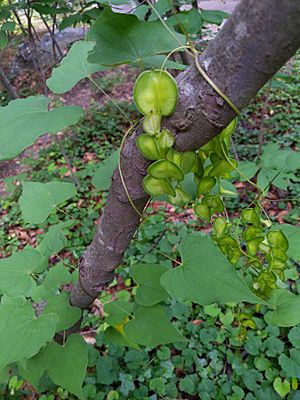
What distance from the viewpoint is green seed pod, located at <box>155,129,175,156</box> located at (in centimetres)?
51

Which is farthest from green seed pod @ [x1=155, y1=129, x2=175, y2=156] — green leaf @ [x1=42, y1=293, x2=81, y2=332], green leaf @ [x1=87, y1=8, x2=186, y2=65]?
green leaf @ [x1=42, y1=293, x2=81, y2=332]

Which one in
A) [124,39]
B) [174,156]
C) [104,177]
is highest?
[124,39]

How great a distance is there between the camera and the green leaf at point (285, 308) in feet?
2.34

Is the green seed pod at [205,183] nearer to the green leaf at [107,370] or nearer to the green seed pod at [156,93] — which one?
the green seed pod at [156,93]

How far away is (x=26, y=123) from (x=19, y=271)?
1.55 ft

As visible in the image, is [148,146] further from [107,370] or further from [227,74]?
[107,370]

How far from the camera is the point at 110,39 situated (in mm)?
577

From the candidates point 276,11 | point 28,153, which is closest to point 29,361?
point 276,11

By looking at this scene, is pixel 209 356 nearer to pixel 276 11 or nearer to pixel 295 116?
pixel 276 11

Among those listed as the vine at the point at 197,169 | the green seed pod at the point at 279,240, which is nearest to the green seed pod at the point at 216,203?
the vine at the point at 197,169

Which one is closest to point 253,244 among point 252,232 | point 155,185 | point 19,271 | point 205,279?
point 252,232

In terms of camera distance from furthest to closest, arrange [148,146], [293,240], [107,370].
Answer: [107,370] → [293,240] → [148,146]

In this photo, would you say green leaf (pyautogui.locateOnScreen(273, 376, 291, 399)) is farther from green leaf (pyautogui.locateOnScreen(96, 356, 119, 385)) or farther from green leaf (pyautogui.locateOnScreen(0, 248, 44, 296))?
green leaf (pyautogui.locateOnScreen(0, 248, 44, 296))

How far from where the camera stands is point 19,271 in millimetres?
946
